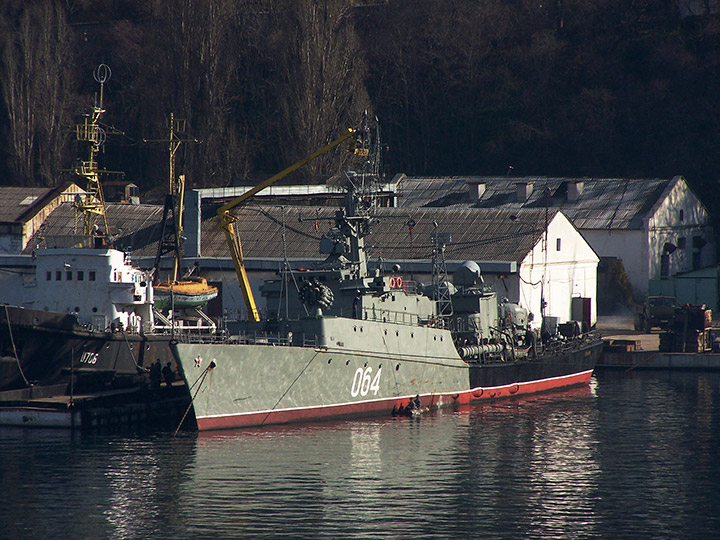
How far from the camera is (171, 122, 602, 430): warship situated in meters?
38.1

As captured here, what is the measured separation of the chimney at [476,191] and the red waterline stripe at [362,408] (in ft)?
76.0

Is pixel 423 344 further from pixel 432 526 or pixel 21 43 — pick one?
pixel 21 43

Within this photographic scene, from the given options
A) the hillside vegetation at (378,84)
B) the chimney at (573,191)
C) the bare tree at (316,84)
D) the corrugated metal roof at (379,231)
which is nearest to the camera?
the corrugated metal roof at (379,231)

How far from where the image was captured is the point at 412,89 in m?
94.5

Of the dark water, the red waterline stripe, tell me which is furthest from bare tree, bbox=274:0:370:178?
the dark water

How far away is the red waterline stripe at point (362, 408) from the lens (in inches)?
1505

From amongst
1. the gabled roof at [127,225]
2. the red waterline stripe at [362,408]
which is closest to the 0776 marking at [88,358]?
the red waterline stripe at [362,408]

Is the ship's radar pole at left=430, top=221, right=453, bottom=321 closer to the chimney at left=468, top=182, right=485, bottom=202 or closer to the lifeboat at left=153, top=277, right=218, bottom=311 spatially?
the lifeboat at left=153, top=277, right=218, bottom=311

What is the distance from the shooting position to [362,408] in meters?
41.2

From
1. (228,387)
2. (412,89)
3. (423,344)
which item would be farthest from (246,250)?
(412,89)

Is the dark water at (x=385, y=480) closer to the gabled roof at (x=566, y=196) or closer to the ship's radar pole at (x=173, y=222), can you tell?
the ship's radar pole at (x=173, y=222)

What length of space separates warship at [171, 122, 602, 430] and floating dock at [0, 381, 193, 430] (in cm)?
260

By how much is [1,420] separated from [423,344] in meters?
14.5

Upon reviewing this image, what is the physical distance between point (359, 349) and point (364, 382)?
123 cm
